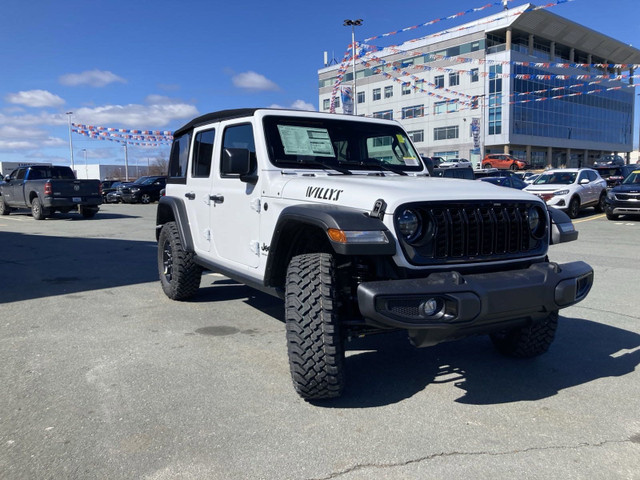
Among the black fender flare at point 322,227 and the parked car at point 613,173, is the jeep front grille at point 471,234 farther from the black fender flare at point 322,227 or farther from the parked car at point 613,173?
the parked car at point 613,173

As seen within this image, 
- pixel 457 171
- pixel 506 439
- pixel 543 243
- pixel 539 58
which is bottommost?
pixel 506 439

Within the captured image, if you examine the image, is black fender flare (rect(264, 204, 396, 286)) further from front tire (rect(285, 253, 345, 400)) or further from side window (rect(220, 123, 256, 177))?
side window (rect(220, 123, 256, 177))

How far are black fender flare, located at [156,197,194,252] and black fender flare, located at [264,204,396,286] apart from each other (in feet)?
6.12

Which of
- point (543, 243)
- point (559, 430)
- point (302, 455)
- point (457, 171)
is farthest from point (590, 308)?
point (457, 171)

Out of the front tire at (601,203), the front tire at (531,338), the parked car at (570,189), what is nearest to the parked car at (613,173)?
the front tire at (601,203)

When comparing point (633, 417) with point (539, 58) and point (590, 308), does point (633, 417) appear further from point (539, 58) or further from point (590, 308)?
point (539, 58)

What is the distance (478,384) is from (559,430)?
2.44 ft

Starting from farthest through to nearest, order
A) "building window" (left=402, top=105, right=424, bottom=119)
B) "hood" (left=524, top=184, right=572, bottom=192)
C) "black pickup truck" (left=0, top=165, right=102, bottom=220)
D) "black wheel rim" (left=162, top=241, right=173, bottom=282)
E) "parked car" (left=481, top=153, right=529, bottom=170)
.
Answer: "building window" (left=402, top=105, right=424, bottom=119)
"parked car" (left=481, top=153, right=529, bottom=170)
"black pickup truck" (left=0, top=165, right=102, bottom=220)
"hood" (left=524, top=184, right=572, bottom=192)
"black wheel rim" (left=162, top=241, right=173, bottom=282)

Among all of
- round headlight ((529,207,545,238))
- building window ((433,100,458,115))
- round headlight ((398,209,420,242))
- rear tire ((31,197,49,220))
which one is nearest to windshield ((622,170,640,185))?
round headlight ((529,207,545,238))

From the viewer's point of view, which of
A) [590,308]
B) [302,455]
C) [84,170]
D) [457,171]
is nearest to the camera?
[302,455]

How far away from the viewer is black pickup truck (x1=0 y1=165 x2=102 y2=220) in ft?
56.0

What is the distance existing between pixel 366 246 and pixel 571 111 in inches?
2952

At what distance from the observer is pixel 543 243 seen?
368 centimetres

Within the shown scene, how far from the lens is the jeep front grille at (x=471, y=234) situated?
3176 mm
